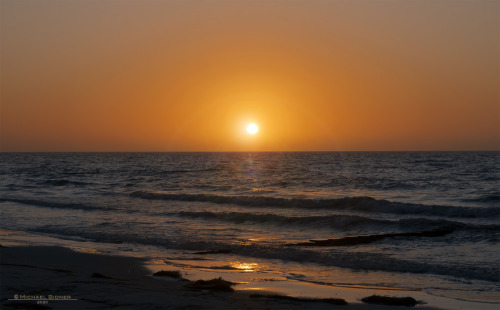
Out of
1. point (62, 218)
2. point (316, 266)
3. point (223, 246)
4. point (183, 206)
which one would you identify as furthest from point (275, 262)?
point (183, 206)

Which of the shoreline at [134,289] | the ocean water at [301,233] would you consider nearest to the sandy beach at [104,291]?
the shoreline at [134,289]

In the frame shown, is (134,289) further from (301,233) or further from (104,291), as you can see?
(301,233)

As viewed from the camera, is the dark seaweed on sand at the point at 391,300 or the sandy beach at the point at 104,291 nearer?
the sandy beach at the point at 104,291

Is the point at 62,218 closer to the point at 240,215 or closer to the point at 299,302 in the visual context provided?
the point at 240,215

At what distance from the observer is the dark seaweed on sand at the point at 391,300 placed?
8.75 meters

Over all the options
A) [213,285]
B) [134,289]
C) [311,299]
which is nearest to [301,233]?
[213,285]

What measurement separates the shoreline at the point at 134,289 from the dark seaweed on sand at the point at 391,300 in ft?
0.53

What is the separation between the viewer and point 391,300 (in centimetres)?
887

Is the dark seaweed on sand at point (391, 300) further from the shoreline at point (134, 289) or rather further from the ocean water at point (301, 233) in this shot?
the ocean water at point (301, 233)

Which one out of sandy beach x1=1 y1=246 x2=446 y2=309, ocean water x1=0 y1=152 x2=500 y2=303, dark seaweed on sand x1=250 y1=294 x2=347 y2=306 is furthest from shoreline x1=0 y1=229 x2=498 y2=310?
ocean water x1=0 y1=152 x2=500 y2=303

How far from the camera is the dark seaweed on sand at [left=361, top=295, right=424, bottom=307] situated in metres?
8.75

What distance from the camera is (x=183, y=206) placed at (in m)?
26.7

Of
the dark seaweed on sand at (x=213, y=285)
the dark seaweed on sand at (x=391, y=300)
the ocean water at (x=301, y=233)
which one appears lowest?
the ocean water at (x=301, y=233)

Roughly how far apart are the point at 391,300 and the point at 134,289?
4.92 metres
